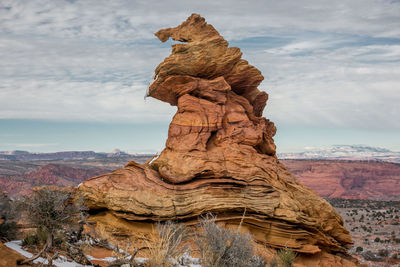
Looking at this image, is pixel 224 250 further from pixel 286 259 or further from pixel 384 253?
pixel 384 253

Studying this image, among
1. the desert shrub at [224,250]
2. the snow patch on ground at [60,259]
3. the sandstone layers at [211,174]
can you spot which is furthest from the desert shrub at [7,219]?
the desert shrub at [224,250]

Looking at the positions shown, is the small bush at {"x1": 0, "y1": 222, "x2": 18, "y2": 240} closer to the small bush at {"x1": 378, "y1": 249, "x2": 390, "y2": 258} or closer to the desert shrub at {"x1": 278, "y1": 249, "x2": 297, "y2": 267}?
the desert shrub at {"x1": 278, "y1": 249, "x2": 297, "y2": 267}

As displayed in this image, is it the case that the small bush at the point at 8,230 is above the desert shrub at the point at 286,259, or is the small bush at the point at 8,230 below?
above

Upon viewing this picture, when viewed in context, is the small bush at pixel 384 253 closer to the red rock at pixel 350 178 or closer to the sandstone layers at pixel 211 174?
the sandstone layers at pixel 211 174

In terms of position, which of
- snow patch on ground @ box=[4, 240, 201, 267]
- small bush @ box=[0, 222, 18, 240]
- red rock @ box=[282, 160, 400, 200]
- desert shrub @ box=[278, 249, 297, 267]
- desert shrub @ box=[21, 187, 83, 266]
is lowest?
red rock @ box=[282, 160, 400, 200]

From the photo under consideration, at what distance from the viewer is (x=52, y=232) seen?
11.7 meters

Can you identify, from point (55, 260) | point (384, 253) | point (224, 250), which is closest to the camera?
point (224, 250)

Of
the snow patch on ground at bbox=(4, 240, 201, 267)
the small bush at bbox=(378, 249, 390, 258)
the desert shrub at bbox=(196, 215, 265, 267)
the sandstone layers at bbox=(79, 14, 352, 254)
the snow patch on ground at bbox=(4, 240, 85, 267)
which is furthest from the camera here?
the small bush at bbox=(378, 249, 390, 258)

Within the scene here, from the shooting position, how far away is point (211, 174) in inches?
637

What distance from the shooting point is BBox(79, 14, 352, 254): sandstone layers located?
51.0ft

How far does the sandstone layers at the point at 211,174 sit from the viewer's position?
15531 millimetres

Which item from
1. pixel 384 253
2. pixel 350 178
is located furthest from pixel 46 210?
pixel 350 178

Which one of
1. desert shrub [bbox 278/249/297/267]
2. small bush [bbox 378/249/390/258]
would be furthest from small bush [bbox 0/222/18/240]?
small bush [bbox 378/249/390/258]

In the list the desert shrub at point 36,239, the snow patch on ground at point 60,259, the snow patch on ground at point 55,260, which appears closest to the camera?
the snow patch on ground at point 55,260
